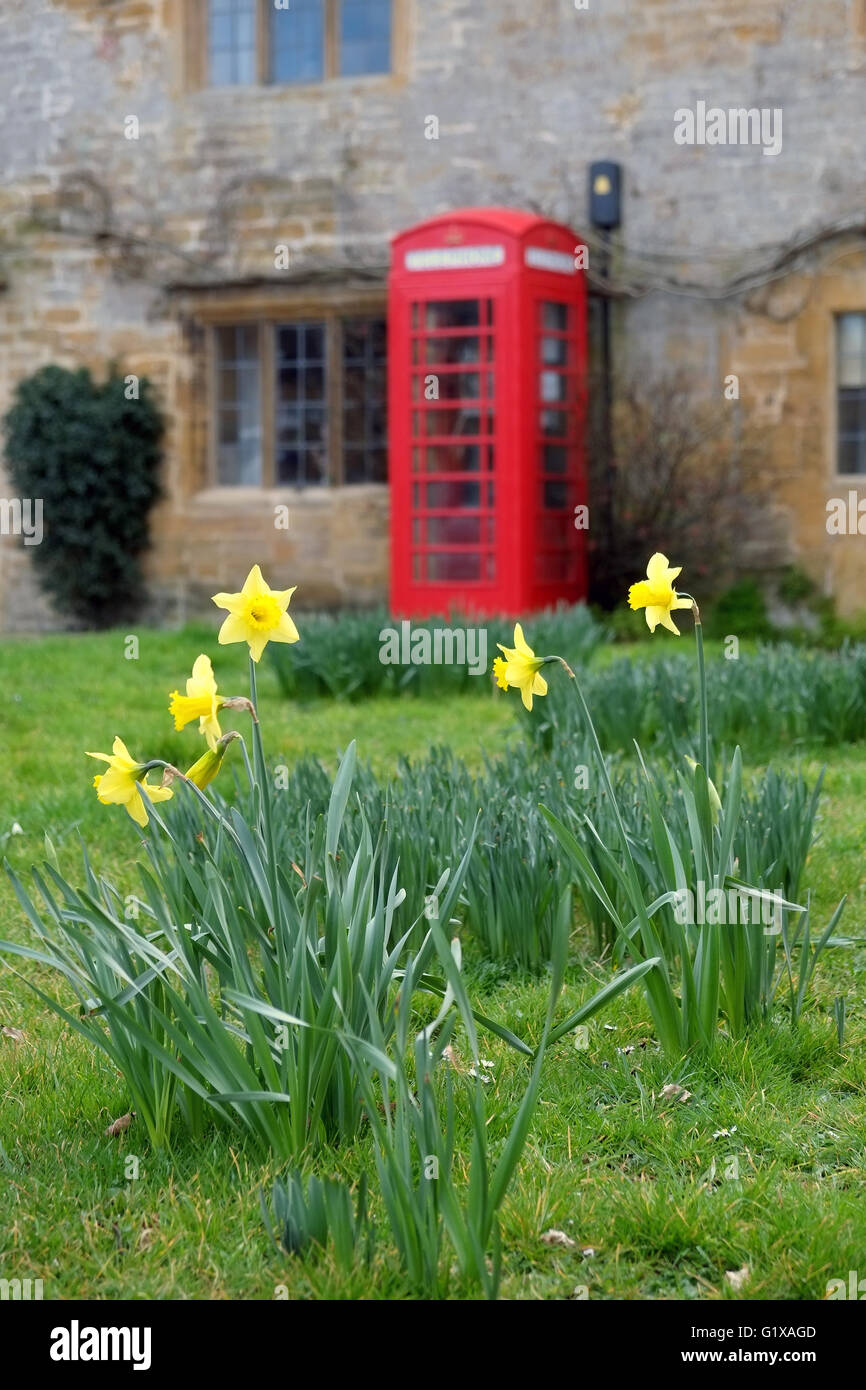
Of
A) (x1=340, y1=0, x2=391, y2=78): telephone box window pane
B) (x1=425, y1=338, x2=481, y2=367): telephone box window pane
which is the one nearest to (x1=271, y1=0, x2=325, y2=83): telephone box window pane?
(x1=340, y1=0, x2=391, y2=78): telephone box window pane

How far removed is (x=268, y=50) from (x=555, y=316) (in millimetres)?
3293

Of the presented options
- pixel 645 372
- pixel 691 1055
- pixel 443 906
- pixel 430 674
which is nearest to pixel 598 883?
Result: pixel 691 1055

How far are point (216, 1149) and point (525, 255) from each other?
7.93 m

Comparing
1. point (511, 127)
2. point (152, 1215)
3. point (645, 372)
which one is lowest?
point (152, 1215)

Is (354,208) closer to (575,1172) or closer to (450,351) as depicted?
(450,351)

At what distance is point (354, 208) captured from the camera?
1120 centimetres

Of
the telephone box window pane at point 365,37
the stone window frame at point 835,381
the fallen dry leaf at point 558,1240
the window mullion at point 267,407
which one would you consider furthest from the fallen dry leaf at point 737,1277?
the telephone box window pane at point 365,37

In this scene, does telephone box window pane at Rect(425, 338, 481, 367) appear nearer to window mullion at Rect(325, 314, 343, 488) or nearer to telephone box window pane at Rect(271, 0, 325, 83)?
window mullion at Rect(325, 314, 343, 488)

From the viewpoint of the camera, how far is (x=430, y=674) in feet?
23.1

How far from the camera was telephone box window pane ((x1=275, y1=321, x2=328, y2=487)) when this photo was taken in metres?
11.6

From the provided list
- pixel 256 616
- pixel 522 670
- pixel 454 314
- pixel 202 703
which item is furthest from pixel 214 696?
pixel 454 314

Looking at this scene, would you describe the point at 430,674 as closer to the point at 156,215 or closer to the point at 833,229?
the point at 833,229

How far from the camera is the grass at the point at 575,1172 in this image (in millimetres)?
2100

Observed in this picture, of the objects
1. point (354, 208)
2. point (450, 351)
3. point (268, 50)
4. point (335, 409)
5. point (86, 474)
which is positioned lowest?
point (86, 474)
